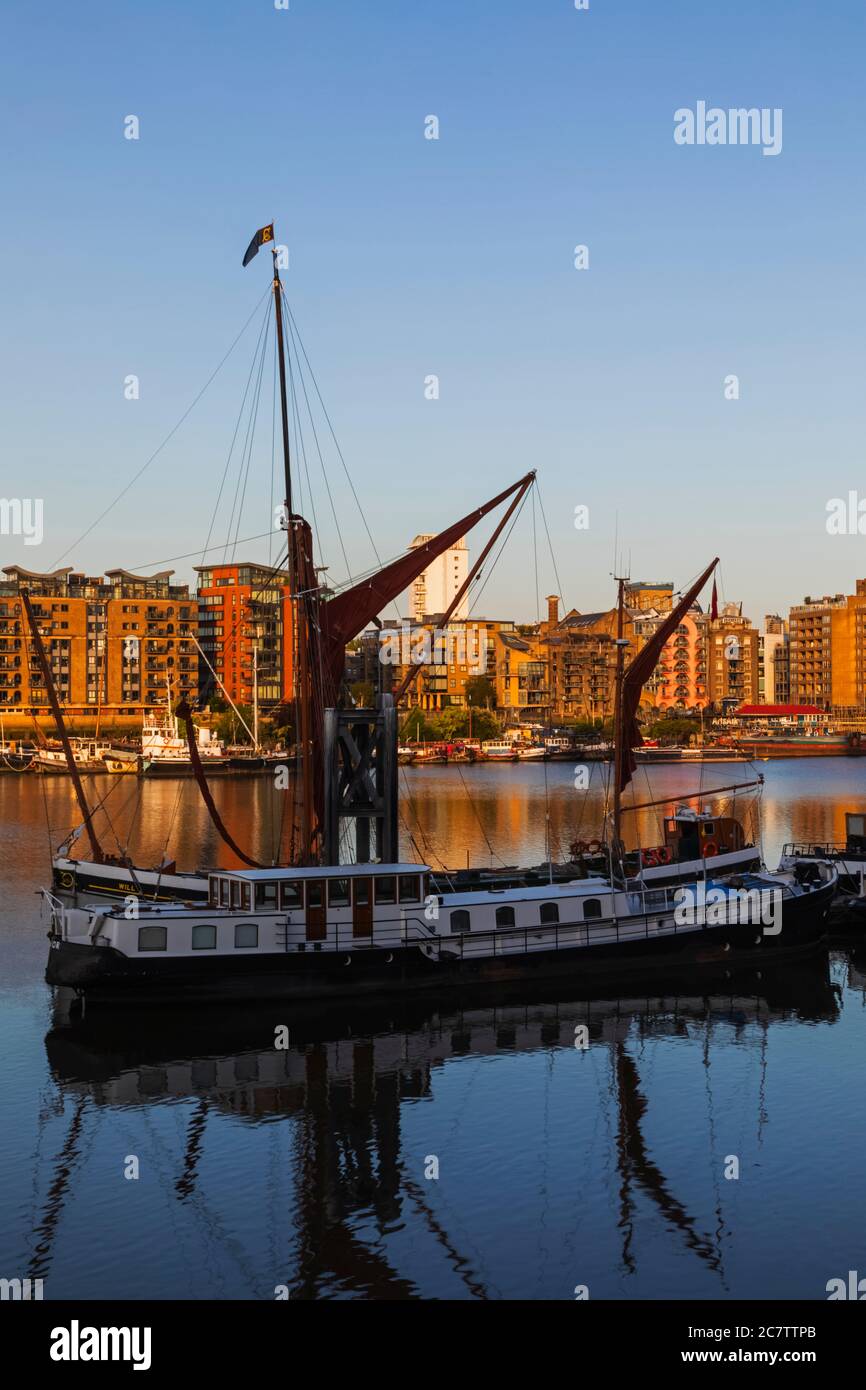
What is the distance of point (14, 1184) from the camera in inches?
1101

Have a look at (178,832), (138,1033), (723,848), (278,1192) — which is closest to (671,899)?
(723,848)

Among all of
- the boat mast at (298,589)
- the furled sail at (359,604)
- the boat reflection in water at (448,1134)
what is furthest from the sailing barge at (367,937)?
the furled sail at (359,604)

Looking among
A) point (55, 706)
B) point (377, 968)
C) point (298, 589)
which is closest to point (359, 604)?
point (298, 589)

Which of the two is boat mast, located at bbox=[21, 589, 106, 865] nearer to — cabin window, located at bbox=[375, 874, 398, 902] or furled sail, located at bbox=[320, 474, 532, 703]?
furled sail, located at bbox=[320, 474, 532, 703]

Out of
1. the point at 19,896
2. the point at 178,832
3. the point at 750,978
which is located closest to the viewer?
the point at 750,978

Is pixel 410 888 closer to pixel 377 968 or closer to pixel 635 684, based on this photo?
pixel 377 968

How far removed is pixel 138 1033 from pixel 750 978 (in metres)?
21.2

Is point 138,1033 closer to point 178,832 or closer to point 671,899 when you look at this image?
point 671,899

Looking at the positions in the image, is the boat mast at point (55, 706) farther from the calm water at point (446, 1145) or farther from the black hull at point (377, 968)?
the black hull at point (377, 968)

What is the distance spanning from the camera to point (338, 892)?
41438mm

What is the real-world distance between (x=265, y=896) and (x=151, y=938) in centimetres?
361
